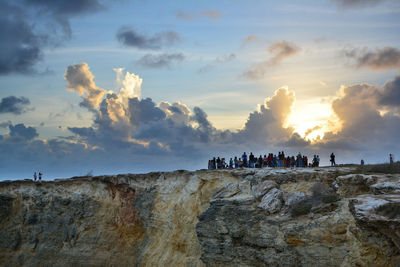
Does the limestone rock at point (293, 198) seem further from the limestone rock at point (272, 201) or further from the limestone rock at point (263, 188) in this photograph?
the limestone rock at point (263, 188)

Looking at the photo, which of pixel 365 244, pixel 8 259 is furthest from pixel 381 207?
pixel 8 259

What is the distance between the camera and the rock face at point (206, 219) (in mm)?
18062

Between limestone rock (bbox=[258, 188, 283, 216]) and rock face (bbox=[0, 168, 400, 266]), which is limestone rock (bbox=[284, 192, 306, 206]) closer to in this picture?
rock face (bbox=[0, 168, 400, 266])

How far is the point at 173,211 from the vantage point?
28.5 m

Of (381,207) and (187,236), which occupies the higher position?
(381,207)

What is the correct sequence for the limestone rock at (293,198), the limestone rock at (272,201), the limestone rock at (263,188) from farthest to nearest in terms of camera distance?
the limestone rock at (263,188)
the limestone rock at (272,201)
the limestone rock at (293,198)

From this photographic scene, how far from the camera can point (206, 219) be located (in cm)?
2511

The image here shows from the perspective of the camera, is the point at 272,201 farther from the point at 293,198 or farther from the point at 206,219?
the point at 206,219

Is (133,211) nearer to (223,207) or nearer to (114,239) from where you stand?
(114,239)

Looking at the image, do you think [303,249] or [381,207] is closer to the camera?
[381,207]

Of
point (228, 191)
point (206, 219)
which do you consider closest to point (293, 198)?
point (228, 191)

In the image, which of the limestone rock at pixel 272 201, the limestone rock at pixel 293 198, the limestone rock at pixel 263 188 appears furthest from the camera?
the limestone rock at pixel 263 188

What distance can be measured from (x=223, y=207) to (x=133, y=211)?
11.0 meters

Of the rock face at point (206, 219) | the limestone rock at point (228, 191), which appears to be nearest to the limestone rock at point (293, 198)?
the rock face at point (206, 219)
